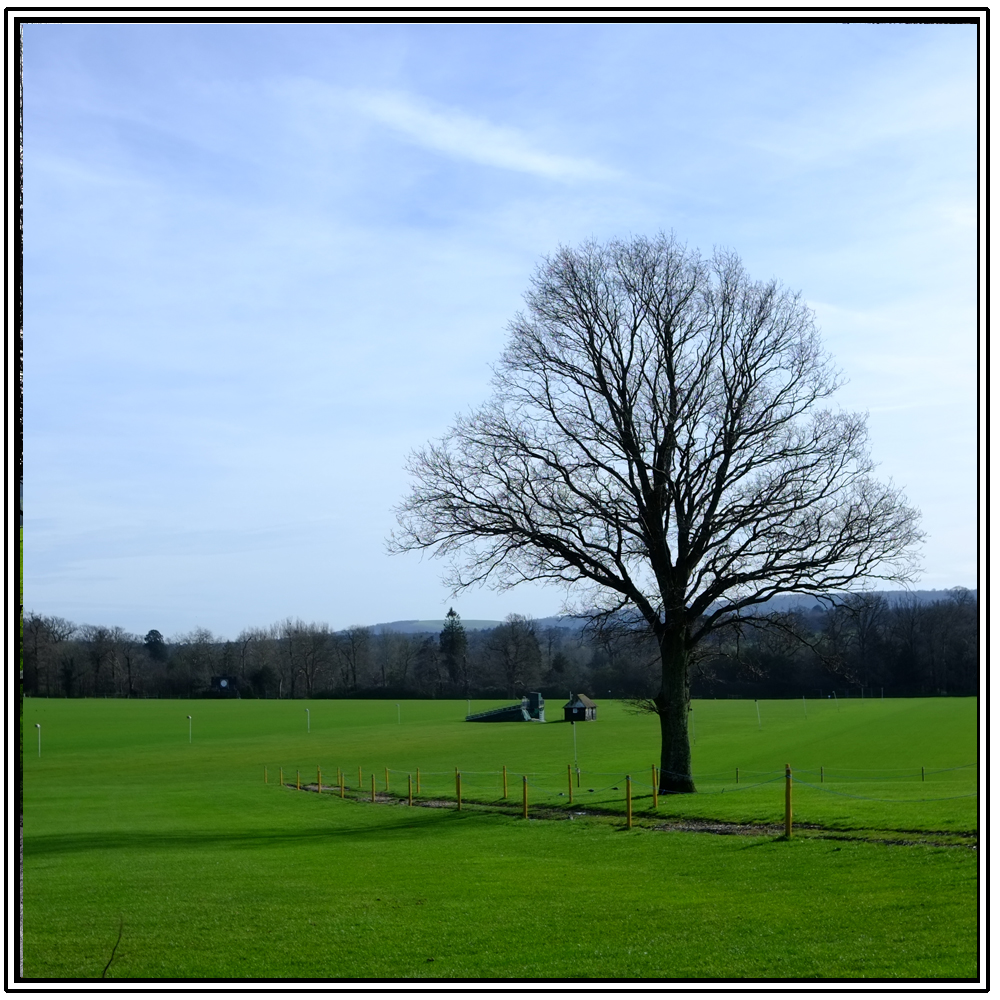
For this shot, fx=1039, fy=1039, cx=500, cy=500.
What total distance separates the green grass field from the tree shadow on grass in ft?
0.43

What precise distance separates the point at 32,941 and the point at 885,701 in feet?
337

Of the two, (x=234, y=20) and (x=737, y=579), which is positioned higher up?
(x=234, y=20)

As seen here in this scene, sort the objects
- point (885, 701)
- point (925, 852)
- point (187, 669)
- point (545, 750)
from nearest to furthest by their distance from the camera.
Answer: point (925, 852)
point (545, 750)
point (885, 701)
point (187, 669)

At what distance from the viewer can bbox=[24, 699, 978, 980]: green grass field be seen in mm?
10234

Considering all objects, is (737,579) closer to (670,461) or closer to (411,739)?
(670,461)

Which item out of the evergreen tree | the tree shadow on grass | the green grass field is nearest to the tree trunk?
the green grass field

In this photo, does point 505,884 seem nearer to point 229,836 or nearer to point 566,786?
point 229,836

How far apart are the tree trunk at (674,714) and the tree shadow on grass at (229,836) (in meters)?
6.43

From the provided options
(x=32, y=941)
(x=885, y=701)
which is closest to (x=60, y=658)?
(x=885, y=701)

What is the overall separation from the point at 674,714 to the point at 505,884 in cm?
1630

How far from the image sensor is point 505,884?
15.5 metres

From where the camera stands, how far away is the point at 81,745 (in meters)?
87.6

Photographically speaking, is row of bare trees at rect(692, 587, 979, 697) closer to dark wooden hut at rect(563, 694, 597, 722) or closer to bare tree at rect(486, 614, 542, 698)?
dark wooden hut at rect(563, 694, 597, 722)

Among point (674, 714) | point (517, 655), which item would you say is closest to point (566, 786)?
point (674, 714)
